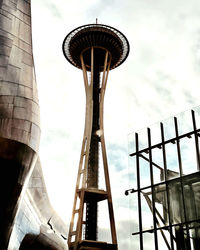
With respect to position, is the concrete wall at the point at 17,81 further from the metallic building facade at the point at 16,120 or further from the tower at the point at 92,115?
the tower at the point at 92,115

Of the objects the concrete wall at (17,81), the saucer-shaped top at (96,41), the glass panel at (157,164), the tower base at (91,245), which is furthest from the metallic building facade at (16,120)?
the saucer-shaped top at (96,41)

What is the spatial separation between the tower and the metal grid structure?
12834 millimetres

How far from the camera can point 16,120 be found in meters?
10.3

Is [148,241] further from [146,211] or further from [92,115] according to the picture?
[92,115]

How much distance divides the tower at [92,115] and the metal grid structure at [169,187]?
12834 millimetres

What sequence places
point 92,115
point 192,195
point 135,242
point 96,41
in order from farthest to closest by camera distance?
point 96,41 < point 92,115 < point 135,242 < point 192,195

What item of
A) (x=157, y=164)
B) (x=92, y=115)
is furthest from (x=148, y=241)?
(x=92, y=115)

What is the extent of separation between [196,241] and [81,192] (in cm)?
1863

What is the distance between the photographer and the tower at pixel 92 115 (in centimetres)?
3503

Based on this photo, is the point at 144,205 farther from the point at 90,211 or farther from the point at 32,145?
the point at 90,211

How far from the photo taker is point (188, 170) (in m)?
19.4

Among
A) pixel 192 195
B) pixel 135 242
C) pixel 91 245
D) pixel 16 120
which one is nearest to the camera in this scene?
pixel 16 120

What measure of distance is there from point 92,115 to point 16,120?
99.3 feet

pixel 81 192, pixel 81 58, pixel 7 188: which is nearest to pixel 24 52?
pixel 7 188
